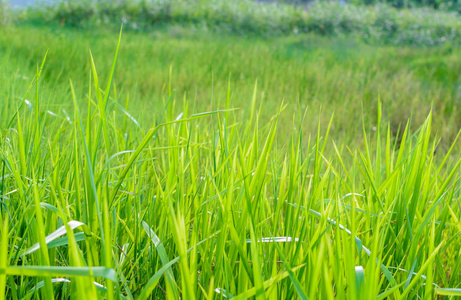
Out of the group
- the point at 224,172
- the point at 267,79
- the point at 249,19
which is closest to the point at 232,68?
the point at 267,79

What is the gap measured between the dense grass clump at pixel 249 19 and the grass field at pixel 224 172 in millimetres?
2159

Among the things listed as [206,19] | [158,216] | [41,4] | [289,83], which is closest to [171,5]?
[206,19]

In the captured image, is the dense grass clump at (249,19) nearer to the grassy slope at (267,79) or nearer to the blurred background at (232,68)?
the blurred background at (232,68)

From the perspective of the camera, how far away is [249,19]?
8945 mm

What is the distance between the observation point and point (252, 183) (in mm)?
706

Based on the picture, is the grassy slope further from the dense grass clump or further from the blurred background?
the dense grass clump

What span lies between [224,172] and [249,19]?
866 centimetres

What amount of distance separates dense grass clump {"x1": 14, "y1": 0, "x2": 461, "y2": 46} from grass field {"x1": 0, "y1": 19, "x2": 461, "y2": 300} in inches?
85.0

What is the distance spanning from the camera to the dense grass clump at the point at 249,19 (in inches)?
311

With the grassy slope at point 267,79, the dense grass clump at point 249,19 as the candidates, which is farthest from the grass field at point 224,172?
the dense grass clump at point 249,19

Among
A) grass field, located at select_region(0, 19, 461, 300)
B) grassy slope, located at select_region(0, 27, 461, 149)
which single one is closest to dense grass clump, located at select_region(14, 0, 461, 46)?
grass field, located at select_region(0, 19, 461, 300)

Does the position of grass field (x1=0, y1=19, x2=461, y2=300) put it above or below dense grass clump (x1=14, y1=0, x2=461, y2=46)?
below

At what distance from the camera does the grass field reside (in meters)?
0.58

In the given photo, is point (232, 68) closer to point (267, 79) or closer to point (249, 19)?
point (267, 79)
